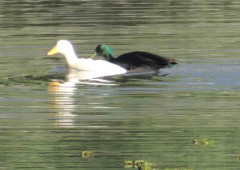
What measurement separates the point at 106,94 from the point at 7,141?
3212 mm

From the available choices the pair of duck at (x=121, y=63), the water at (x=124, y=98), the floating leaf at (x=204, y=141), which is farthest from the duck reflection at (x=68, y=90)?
the floating leaf at (x=204, y=141)

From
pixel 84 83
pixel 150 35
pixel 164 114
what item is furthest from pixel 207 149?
pixel 150 35

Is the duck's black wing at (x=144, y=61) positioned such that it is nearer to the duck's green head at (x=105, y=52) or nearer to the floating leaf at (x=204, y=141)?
the duck's green head at (x=105, y=52)

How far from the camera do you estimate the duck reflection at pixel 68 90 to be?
11.6m

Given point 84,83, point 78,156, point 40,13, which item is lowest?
point 78,156

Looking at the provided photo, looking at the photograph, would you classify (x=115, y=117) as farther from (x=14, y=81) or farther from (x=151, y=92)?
(x=14, y=81)

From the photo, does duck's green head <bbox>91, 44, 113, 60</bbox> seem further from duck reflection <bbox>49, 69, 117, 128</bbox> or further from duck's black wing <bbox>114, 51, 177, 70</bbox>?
duck reflection <bbox>49, 69, 117, 128</bbox>

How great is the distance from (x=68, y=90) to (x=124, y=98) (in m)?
1.28

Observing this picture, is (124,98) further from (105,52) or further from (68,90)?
(105,52)

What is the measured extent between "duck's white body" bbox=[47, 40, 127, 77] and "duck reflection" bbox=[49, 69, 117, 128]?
0.09 metres

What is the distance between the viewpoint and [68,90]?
14.0m

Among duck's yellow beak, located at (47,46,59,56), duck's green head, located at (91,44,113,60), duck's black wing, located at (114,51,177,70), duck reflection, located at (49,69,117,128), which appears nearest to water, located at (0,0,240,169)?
duck reflection, located at (49,69,117,128)

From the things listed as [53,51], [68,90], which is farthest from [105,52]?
[68,90]

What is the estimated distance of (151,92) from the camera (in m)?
13.4
